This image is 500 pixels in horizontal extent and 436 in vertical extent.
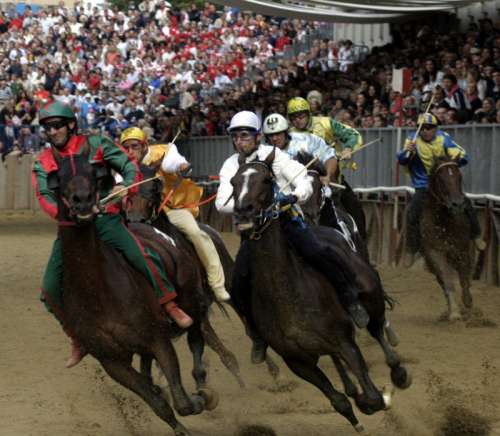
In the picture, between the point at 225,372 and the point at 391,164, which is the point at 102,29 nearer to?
the point at 391,164

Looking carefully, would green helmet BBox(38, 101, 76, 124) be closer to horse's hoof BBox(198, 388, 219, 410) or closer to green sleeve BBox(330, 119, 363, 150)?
horse's hoof BBox(198, 388, 219, 410)

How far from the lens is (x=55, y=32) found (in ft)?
120

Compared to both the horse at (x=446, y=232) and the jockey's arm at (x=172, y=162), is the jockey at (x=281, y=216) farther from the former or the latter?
the horse at (x=446, y=232)

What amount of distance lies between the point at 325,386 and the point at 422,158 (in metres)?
6.46

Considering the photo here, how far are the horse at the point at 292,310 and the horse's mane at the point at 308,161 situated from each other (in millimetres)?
2783

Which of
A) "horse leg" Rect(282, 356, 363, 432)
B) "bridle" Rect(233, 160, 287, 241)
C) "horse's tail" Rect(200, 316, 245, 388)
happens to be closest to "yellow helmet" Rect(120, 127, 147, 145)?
"horse's tail" Rect(200, 316, 245, 388)

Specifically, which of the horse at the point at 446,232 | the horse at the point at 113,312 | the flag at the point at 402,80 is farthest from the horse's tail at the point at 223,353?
the flag at the point at 402,80

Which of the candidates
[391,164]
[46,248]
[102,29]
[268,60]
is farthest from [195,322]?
[102,29]

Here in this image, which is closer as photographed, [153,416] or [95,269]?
[95,269]

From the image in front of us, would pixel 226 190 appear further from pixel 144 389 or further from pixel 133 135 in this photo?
pixel 133 135

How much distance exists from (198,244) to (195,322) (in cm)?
92

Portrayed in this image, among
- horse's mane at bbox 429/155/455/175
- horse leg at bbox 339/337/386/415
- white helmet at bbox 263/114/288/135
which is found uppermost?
white helmet at bbox 263/114/288/135

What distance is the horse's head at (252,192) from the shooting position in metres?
7.16

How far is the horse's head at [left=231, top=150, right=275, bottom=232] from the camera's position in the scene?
7.16 m
